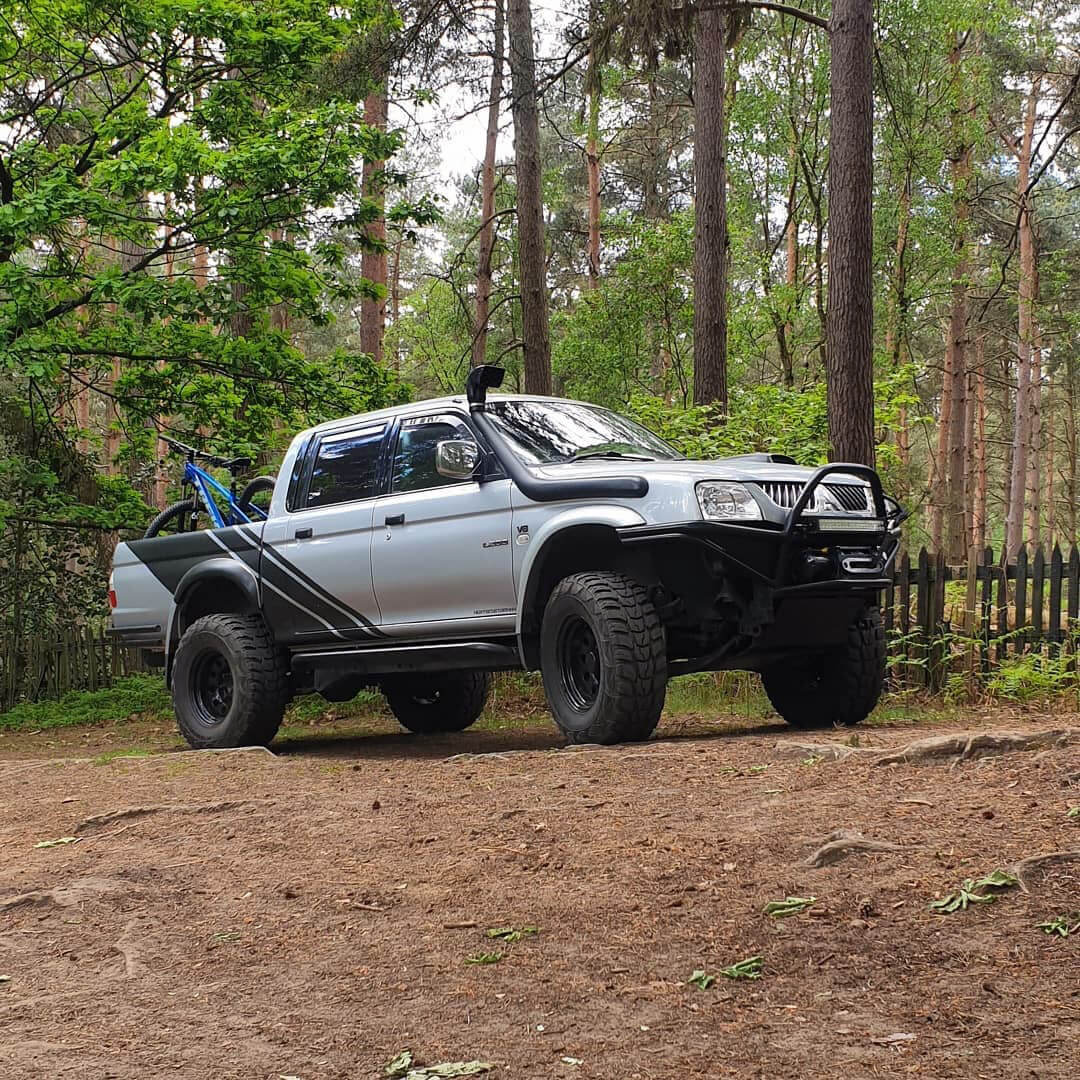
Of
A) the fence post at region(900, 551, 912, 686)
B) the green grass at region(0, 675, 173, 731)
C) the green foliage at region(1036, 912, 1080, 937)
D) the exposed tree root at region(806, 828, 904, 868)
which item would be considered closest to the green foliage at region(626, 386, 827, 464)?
the fence post at region(900, 551, 912, 686)

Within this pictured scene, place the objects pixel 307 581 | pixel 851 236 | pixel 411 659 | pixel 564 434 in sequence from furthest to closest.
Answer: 1. pixel 851 236
2. pixel 307 581
3. pixel 411 659
4. pixel 564 434

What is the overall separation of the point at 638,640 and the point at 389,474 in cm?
257

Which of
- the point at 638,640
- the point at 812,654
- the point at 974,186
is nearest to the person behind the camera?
the point at 638,640

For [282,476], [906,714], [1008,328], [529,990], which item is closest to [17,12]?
[282,476]

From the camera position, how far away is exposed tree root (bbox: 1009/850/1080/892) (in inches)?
155

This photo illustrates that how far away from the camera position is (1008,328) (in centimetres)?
3384

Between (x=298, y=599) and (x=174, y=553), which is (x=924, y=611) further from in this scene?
(x=174, y=553)

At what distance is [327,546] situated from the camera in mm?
8695

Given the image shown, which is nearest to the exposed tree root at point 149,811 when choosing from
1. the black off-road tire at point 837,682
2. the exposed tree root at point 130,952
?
the exposed tree root at point 130,952

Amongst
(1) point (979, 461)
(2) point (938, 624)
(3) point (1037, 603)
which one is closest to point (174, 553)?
(2) point (938, 624)

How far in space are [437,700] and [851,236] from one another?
566cm

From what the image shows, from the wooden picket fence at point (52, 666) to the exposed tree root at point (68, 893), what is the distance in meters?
11.2

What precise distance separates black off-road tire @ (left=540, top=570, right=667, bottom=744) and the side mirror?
0.97 metres

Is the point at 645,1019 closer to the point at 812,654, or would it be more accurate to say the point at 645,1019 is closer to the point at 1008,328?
the point at 812,654
